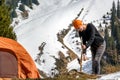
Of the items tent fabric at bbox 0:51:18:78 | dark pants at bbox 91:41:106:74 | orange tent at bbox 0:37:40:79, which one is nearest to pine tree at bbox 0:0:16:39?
orange tent at bbox 0:37:40:79

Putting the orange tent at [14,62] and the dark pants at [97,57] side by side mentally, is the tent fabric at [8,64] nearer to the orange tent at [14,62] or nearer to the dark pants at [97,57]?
the orange tent at [14,62]

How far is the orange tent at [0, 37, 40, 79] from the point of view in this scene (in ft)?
66.2

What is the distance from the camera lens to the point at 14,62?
2067 centimetres

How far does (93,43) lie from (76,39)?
176841 mm

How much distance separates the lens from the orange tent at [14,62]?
20191 mm

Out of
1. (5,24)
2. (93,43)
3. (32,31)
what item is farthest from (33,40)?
(93,43)

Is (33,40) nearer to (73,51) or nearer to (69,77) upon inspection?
(73,51)

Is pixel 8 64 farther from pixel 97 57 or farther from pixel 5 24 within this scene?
pixel 5 24

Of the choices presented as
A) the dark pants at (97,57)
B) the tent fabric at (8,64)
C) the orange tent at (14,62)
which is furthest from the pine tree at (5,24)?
the dark pants at (97,57)

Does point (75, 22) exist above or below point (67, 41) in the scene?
above

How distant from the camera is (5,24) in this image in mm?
29188

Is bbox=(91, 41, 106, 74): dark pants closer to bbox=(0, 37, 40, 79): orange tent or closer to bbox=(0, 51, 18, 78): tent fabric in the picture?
bbox=(0, 37, 40, 79): orange tent

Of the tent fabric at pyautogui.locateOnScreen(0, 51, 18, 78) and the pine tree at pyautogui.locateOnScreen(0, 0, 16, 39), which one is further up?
the pine tree at pyautogui.locateOnScreen(0, 0, 16, 39)

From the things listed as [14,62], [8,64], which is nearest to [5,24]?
[14,62]
